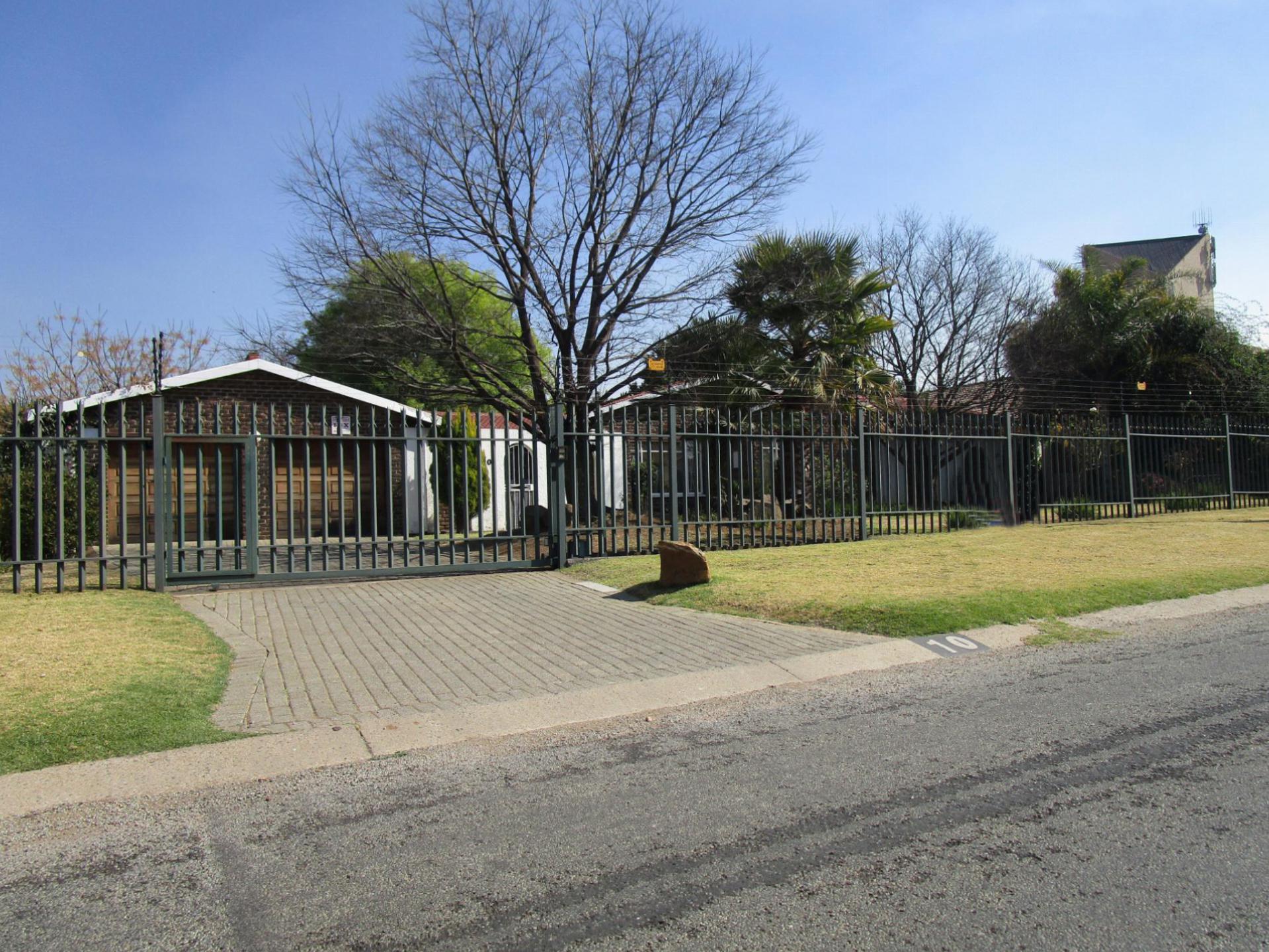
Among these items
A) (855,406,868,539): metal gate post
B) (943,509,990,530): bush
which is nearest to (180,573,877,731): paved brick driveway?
(855,406,868,539): metal gate post

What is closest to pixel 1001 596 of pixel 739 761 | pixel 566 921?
pixel 739 761

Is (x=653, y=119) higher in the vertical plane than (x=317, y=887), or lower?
higher

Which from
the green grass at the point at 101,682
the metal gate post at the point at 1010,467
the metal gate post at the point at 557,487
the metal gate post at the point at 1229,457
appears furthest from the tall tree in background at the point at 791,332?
the green grass at the point at 101,682

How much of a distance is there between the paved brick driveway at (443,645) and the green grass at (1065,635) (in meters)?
1.45

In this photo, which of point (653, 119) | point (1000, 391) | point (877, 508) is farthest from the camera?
point (1000, 391)

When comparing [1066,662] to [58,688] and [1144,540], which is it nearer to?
[58,688]

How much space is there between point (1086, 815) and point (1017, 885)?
0.78 meters

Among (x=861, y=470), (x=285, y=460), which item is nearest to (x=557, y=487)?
(x=861, y=470)

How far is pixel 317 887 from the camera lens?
3227 mm

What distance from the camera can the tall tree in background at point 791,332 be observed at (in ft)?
62.6

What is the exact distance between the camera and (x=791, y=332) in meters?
19.9

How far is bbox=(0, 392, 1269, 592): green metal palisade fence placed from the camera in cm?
1039

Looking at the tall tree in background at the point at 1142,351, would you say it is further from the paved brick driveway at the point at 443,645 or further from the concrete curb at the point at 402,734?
the concrete curb at the point at 402,734

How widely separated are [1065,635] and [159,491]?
9.43 meters
